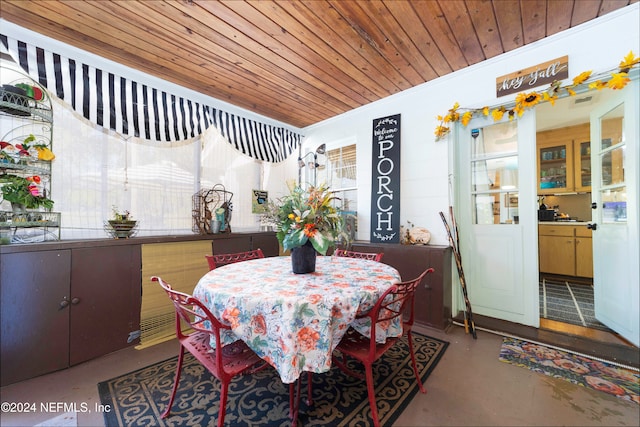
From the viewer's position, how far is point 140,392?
1.75 meters

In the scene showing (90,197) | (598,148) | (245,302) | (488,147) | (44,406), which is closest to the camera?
(245,302)

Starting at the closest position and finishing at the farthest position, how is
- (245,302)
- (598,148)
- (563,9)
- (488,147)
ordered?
1. (245,302)
2. (563,9)
3. (598,148)
4. (488,147)

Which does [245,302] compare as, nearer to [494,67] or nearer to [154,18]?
[154,18]

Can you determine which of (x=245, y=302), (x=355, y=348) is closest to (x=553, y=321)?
(x=355, y=348)

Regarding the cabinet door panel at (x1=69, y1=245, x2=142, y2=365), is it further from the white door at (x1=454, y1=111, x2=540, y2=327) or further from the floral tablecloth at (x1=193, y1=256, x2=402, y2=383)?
the white door at (x1=454, y1=111, x2=540, y2=327)

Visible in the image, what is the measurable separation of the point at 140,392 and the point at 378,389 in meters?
1.69

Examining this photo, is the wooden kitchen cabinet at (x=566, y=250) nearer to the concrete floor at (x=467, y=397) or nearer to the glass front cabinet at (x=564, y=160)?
the glass front cabinet at (x=564, y=160)

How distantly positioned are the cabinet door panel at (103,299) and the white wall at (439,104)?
275 centimetres

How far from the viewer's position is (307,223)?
1.67 meters

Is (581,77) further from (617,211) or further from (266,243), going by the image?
(266,243)

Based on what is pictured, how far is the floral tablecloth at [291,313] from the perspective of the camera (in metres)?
1.20

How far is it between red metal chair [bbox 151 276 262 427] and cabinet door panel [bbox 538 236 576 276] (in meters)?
5.39

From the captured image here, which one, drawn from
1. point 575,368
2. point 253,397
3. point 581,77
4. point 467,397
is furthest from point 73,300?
point 581,77

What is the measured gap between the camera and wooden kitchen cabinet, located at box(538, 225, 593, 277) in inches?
160
